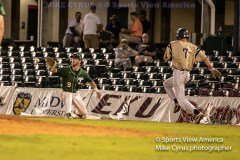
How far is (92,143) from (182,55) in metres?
6.98

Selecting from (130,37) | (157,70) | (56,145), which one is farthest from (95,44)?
(56,145)

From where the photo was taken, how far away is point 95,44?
31375 millimetres

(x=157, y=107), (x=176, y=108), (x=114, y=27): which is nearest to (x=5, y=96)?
(x=157, y=107)

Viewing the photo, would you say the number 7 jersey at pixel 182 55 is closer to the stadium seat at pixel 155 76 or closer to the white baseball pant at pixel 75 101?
the white baseball pant at pixel 75 101

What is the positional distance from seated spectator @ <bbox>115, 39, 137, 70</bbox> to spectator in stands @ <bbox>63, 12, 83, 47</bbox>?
12.9 feet

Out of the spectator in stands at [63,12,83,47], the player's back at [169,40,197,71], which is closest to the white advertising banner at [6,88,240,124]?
the player's back at [169,40,197,71]

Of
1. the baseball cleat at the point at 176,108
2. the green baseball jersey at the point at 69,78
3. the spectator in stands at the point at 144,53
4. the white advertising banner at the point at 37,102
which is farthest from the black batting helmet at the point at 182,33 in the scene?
the spectator in stands at the point at 144,53

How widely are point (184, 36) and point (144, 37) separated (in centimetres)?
729

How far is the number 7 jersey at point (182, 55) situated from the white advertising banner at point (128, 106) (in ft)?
9.01

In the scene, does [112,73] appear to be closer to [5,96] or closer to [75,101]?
[5,96]

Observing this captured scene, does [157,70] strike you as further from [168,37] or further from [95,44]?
[168,37]

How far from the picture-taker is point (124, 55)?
93.1ft

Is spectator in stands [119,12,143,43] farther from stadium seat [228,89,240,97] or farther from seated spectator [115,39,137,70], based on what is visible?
stadium seat [228,89,240,97]

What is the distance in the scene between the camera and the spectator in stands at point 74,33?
32.1 meters
